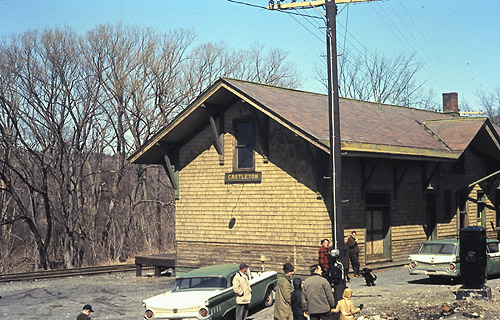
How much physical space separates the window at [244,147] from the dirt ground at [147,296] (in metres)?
5.46

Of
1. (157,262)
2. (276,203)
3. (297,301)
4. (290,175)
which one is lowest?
(157,262)

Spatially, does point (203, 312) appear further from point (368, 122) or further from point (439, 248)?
point (368, 122)

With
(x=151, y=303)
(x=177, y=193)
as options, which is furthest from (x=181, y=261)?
(x=151, y=303)

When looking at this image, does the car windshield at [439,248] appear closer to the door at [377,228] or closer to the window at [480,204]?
the door at [377,228]

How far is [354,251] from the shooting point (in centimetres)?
2250

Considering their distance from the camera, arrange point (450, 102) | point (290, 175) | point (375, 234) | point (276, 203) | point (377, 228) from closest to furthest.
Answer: point (290, 175) < point (276, 203) < point (375, 234) < point (377, 228) < point (450, 102)

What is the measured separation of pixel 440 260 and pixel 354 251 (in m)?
2.91

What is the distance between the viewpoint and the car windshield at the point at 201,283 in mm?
16220

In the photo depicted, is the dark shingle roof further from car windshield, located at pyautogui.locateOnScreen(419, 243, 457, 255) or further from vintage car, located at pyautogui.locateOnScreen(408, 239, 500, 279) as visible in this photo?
vintage car, located at pyautogui.locateOnScreen(408, 239, 500, 279)

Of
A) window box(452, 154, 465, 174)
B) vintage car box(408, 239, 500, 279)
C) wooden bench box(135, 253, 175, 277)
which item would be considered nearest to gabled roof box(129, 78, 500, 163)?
window box(452, 154, 465, 174)

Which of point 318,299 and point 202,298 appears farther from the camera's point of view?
point 202,298

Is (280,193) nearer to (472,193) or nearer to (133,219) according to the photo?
(472,193)

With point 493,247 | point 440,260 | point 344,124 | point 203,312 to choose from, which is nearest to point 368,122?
point 344,124

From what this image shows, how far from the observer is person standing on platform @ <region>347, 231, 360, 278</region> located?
73.3 feet
